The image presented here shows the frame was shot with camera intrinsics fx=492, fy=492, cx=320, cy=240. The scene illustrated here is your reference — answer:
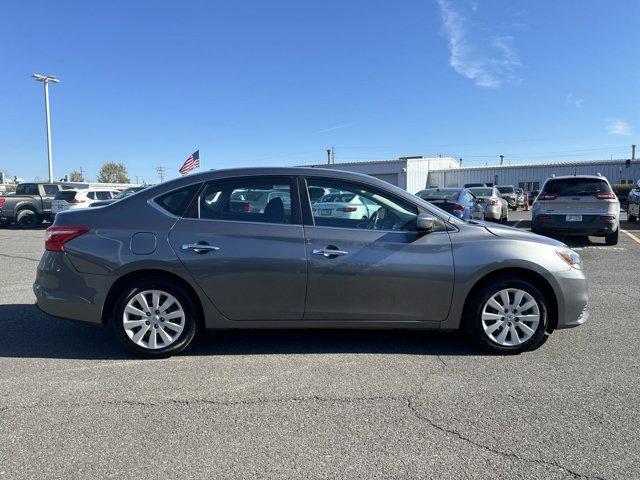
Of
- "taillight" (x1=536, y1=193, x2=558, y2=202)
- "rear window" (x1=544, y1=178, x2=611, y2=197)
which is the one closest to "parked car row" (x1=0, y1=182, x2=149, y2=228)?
"taillight" (x1=536, y1=193, x2=558, y2=202)

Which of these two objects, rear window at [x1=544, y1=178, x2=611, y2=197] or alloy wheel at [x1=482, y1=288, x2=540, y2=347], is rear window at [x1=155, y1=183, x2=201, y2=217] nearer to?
alloy wheel at [x1=482, y1=288, x2=540, y2=347]

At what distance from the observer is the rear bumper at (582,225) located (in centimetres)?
1100

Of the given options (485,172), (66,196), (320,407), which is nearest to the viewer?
(320,407)

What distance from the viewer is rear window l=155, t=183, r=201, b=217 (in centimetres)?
434

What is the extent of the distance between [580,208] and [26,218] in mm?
18542

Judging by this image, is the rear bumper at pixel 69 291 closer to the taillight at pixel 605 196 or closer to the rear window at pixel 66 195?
the taillight at pixel 605 196

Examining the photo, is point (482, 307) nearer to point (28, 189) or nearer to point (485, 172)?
point (28, 189)

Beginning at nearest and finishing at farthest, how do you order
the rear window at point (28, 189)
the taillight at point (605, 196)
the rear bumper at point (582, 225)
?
1. the taillight at point (605, 196)
2. the rear bumper at point (582, 225)
3. the rear window at point (28, 189)

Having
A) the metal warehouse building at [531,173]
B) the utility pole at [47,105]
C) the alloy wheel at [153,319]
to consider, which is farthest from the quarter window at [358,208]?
the metal warehouse building at [531,173]

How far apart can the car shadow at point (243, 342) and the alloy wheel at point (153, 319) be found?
239 mm

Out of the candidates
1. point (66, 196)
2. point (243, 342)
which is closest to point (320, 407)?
point (243, 342)

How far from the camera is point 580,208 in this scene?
11078 mm

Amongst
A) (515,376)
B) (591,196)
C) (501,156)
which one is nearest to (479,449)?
(515,376)

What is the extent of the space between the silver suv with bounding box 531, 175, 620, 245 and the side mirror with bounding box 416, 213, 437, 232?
8.30m
